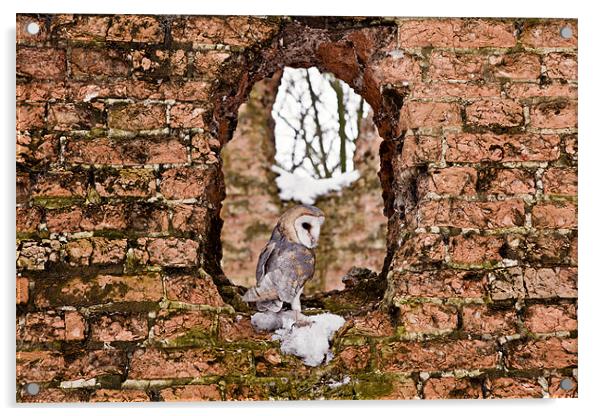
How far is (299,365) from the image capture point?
1.91 metres

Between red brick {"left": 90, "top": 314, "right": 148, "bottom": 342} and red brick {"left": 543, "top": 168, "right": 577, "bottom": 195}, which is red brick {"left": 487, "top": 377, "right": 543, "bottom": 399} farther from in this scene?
red brick {"left": 90, "top": 314, "right": 148, "bottom": 342}

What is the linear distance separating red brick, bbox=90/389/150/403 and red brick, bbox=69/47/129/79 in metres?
0.77

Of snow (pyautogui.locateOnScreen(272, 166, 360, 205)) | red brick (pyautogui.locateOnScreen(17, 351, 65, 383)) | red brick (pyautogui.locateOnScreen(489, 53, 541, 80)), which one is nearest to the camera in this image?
red brick (pyautogui.locateOnScreen(17, 351, 65, 383))

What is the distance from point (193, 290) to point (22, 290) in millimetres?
406

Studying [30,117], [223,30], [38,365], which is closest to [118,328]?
[38,365]

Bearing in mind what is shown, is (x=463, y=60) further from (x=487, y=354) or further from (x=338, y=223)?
(x=338, y=223)

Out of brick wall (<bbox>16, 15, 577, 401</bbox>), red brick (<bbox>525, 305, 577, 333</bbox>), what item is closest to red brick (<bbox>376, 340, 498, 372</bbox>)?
brick wall (<bbox>16, 15, 577, 401</bbox>)

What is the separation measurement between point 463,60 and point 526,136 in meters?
0.25

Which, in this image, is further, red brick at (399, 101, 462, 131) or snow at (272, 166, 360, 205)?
snow at (272, 166, 360, 205)

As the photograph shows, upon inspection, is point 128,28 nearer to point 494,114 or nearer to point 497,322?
point 494,114

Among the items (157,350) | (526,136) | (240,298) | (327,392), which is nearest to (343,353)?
(327,392)

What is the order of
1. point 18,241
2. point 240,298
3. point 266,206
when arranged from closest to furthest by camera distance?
point 18,241 → point 240,298 → point 266,206

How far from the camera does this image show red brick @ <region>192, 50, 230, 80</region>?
6.37ft
